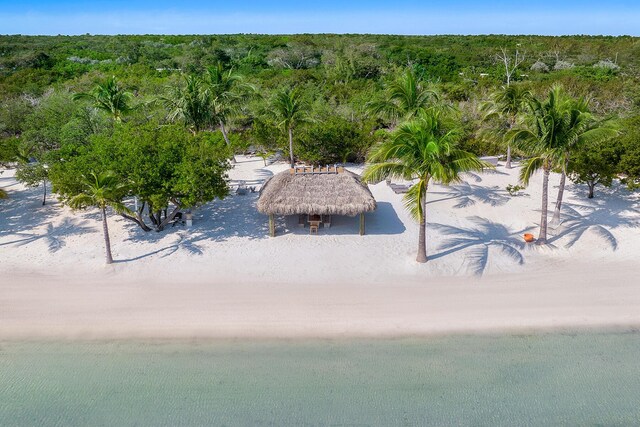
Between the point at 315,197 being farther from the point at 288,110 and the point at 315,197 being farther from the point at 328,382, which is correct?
the point at 288,110

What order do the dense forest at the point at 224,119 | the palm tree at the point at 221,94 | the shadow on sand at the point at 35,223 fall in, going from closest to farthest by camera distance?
the dense forest at the point at 224,119 → the shadow on sand at the point at 35,223 → the palm tree at the point at 221,94

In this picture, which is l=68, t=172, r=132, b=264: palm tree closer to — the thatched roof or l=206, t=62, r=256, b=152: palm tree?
the thatched roof

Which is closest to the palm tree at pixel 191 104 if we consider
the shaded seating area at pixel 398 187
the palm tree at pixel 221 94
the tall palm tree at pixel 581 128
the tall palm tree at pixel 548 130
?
the palm tree at pixel 221 94

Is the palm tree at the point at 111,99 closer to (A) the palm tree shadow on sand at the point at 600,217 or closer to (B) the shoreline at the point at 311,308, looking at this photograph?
(B) the shoreline at the point at 311,308

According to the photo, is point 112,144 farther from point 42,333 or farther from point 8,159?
point 8,159

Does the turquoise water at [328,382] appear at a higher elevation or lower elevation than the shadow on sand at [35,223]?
lower

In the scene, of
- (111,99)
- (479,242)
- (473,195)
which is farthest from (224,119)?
(479,242)
